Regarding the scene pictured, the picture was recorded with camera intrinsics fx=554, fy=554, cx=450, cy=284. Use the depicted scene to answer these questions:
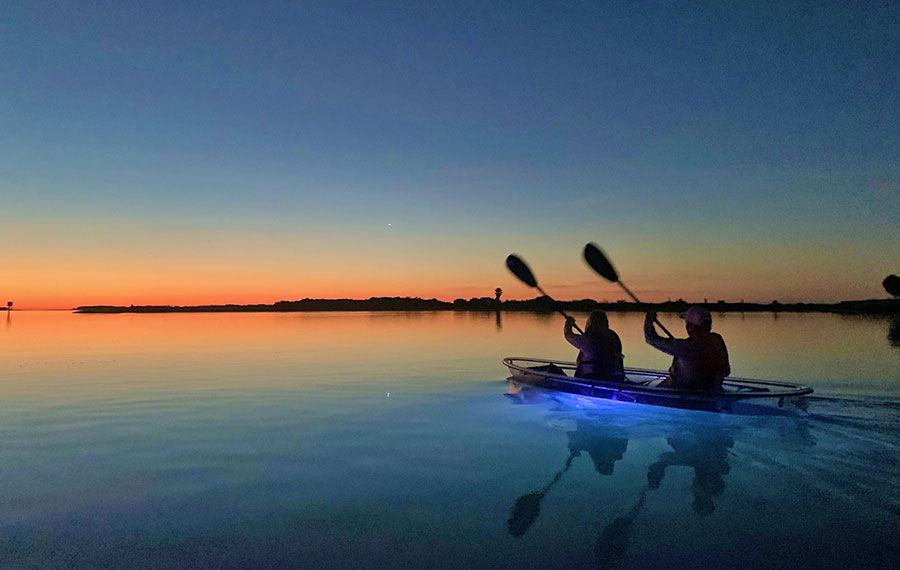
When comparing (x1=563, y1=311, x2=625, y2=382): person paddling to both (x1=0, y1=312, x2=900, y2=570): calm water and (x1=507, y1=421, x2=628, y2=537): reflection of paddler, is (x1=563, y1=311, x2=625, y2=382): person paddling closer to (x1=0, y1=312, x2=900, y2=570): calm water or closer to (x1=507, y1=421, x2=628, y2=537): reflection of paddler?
(x1=0, y1=312, x2=900, y2=570): calm water

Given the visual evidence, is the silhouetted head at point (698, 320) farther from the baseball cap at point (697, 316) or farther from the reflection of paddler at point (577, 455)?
the reflection of paddler at point (577, 455)

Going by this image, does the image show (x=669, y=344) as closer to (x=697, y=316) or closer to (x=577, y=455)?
(x=697, y=316)

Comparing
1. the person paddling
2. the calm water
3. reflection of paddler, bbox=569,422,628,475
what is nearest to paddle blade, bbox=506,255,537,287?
the calm water

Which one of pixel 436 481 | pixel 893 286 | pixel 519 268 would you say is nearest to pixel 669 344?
pixel 436 481

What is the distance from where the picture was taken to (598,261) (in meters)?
15.2

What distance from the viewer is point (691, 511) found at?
6004 millimetres

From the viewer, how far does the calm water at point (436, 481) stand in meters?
5.09

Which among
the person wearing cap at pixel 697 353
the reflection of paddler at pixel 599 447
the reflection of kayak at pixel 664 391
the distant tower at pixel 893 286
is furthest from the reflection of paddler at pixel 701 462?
the distant tower at pixel 893 286

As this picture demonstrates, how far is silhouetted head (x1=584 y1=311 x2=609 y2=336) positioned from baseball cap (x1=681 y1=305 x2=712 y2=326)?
223cm

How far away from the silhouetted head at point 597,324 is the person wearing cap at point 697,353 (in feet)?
4.99

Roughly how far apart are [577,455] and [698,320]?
12.4ft

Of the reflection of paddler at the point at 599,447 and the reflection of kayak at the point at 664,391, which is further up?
the reflection of kayak at the point at 664,391

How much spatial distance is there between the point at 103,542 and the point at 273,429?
540 centimetres

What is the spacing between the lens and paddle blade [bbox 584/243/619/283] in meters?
15.2
